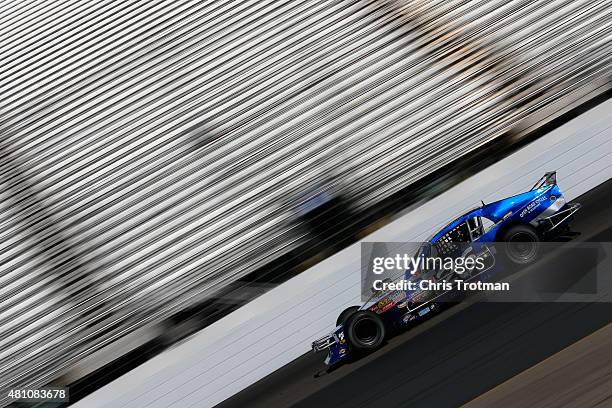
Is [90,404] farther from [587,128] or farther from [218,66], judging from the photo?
[587,128]

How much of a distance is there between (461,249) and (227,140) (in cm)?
296

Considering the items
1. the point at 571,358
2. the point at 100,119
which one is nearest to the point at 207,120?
the point at 100,119

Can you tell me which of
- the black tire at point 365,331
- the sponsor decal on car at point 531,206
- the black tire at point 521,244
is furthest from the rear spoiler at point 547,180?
the black tire at point 365,331

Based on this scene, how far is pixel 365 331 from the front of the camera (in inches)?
328

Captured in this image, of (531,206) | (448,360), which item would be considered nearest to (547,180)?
(531,206)

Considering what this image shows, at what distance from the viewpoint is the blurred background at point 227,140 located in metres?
6.76

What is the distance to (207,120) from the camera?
7.75m

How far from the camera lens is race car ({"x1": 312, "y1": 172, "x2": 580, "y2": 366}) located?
823 centimetres

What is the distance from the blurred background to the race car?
5.38ft

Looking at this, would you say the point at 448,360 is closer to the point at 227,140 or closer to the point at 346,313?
the point at 346,313

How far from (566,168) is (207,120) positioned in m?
5.03

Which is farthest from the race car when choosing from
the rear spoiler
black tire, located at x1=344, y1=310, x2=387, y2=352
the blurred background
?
the blurred background

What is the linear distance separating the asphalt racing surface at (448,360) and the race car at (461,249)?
7.0 inches

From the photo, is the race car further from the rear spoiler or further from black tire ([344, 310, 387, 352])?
the rear spoiler
